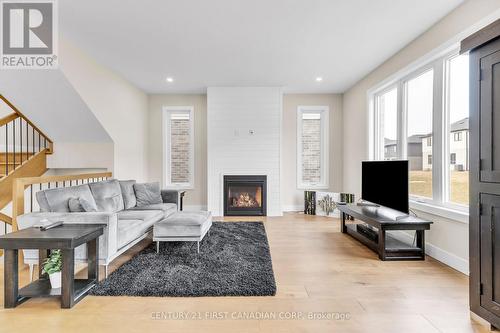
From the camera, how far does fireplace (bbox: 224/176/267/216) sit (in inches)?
229

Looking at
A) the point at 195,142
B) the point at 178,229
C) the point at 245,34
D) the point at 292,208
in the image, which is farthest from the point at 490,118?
the point at 195,142

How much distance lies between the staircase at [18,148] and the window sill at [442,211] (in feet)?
18.8

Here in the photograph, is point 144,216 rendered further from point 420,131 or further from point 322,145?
point 322,145

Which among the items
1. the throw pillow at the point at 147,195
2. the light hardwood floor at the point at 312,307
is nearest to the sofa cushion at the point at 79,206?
the light hardwood floor at the point at 312,307

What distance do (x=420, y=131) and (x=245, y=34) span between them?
272 cm

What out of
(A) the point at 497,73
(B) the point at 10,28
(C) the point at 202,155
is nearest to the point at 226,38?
(B) the point at 10,28

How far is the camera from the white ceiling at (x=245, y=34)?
2863mm

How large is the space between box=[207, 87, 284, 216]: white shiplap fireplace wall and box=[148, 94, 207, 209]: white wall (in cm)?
60

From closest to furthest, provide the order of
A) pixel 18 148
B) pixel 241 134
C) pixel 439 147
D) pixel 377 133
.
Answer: pixel 439 147
pixel 18 148
pixel 377 133
pixel 241 134

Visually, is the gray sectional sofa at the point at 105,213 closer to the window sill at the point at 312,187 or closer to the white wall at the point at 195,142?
the white wall at the point at 195,142

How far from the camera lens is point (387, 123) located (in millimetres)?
4672

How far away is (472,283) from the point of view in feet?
6.41

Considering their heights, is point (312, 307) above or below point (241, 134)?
below

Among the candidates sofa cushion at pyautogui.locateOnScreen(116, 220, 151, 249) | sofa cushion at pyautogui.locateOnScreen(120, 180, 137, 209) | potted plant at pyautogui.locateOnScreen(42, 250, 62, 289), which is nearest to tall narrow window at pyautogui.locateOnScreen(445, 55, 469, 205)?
sofa cushion at pyautogui.locateOnScreen(116, 220, 151, 249)
